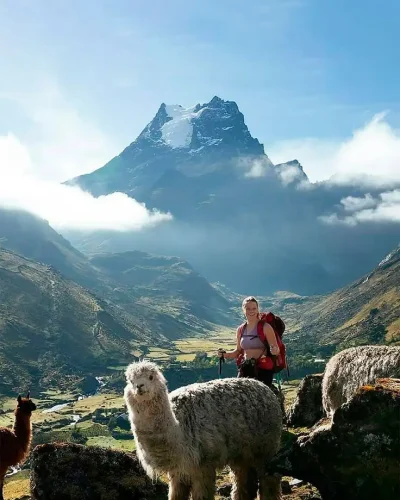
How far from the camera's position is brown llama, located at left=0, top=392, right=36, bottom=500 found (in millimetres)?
17266

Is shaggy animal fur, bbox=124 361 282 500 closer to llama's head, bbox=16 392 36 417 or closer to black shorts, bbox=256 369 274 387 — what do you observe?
black shorts, bbox=256 369 274 387

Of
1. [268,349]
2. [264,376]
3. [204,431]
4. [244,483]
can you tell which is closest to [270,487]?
[244,483]

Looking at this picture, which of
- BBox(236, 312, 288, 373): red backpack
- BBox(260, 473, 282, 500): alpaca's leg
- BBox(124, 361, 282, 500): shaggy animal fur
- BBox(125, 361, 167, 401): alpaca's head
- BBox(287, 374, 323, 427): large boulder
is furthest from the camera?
BBox(287, 374, 323, 427): large boulder

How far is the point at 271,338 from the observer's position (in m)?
17.0

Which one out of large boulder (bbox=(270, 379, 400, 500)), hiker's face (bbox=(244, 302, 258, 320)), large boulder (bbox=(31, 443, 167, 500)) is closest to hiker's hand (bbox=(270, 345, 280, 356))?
hiker's face (bbox=(244, 302, 258, 320))

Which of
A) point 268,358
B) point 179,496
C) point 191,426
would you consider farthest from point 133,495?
point 268,358

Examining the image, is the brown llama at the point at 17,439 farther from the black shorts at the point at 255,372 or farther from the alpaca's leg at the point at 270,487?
the alpaca's leg at the point at 270,487

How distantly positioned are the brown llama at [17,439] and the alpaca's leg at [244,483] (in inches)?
296

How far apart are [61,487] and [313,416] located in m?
11.7

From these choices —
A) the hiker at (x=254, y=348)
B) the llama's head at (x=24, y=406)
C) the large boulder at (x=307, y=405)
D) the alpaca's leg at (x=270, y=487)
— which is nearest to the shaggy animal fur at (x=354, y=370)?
the hiker at (x=254, y=348)

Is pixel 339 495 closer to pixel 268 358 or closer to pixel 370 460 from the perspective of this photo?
pixel 370 460

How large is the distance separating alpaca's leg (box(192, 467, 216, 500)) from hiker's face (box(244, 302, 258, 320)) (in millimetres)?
5199

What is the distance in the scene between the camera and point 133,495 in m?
16.0

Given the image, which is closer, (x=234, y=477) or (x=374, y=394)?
(x=374, y=394)
